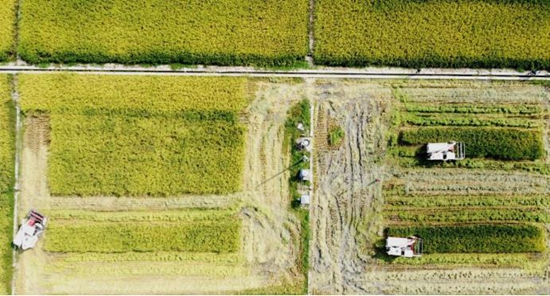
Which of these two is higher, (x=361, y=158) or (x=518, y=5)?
(x=518, y=5)

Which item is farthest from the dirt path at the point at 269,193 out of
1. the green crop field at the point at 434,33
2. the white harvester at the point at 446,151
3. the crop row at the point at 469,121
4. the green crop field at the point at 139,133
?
the white harvester at the point at 446,151

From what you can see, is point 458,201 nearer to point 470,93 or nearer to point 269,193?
point 470,93

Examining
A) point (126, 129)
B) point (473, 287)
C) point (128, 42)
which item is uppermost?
point (128, 42)

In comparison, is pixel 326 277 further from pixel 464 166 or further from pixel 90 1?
pixel 90 1

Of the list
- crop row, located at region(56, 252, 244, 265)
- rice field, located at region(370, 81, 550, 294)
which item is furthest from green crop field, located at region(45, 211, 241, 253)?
rice field, located at region(370, 81, 550, 294)

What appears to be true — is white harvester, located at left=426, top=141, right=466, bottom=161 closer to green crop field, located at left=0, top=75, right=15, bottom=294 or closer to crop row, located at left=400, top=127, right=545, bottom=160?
crop row, located at left=400, top=127, right=545, bottom=160

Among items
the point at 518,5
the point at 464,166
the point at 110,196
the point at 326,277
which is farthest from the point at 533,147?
the point at 110,196

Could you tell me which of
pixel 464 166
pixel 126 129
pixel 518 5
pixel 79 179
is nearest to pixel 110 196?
pixel 79 179
